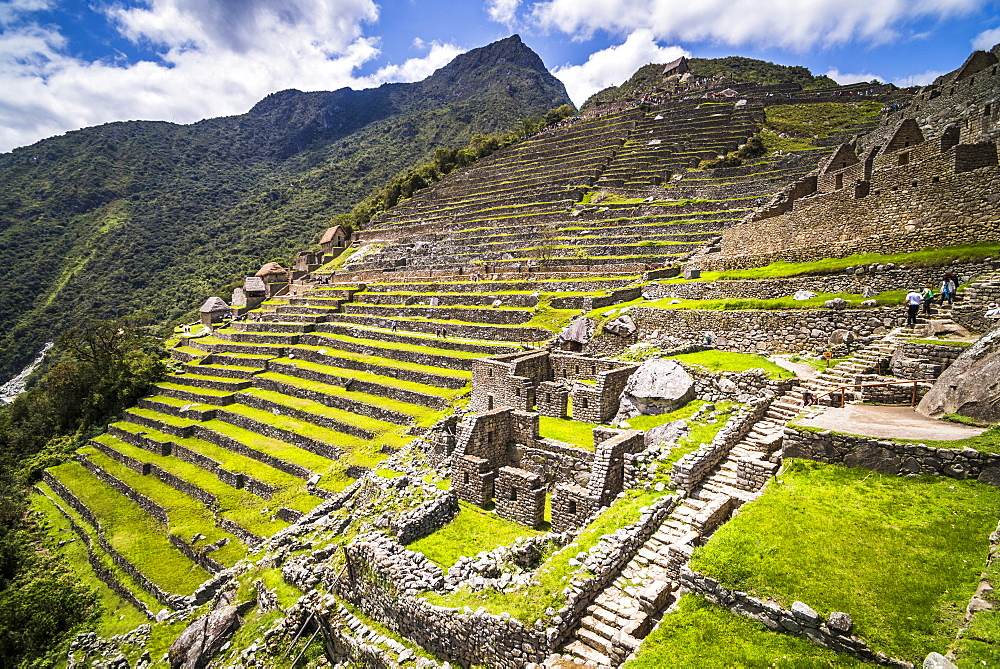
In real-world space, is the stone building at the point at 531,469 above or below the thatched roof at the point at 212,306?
below

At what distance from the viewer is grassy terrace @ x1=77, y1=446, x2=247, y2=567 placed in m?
14.2

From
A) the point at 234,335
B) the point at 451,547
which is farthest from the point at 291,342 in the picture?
the point at 451,547

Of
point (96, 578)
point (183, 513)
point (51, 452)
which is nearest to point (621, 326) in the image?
point (183, 513)

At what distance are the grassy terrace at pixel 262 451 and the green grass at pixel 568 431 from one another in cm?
713

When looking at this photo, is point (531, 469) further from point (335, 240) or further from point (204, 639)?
point (335, 240)

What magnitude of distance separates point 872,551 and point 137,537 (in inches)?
833

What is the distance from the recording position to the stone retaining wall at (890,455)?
18.4 feet

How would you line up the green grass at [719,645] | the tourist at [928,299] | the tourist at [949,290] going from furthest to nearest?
the tourist at [928,299] < the tourist at [949,290] < the green grass at [719,645]

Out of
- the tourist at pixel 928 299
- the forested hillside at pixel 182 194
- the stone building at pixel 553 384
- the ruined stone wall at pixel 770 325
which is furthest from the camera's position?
the forested hillside at pixel 182 194

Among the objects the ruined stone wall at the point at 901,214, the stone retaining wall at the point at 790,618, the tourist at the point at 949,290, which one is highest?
the ruined stone wall at the point at 901,214

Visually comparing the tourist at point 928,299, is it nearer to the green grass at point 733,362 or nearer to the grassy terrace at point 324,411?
the green grass at point 733,362

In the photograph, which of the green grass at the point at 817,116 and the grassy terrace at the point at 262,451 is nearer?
the grassy terrace at the point at 262,451

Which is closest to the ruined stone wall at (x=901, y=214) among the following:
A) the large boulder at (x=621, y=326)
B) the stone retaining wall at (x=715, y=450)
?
the large boulder at (x=621, y=326)

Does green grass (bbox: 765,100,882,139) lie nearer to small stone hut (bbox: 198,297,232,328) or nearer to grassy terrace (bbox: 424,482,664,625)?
grassy terrace (bbox: 424,482,664,625)
